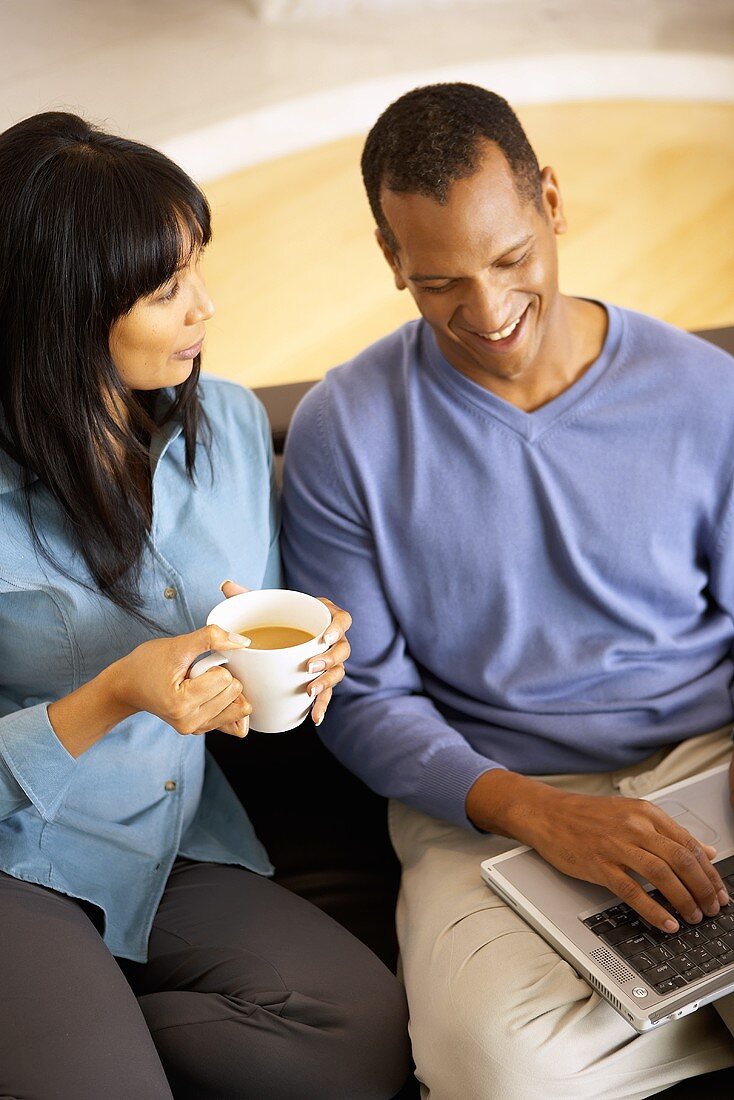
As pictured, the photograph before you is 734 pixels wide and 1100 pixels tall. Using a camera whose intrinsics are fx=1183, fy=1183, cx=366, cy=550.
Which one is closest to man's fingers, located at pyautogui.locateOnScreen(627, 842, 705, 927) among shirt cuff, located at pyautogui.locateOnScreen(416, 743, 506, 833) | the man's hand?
the man's hand

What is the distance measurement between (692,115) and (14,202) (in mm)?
2728

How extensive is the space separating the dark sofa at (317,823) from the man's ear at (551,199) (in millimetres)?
513

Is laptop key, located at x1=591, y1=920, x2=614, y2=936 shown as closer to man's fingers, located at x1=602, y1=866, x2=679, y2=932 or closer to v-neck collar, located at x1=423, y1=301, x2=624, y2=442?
man's fingers, located at x1=602, y1=866, x2=679, y2=932

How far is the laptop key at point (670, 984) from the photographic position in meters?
1.12

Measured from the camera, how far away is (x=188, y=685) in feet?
3.61

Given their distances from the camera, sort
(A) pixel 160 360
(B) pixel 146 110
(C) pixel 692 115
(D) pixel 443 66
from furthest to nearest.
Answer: (C) pixel 692 115 → (D) pixel 443 66 → (B) pixel 146 110 → (A) pixel 160 360

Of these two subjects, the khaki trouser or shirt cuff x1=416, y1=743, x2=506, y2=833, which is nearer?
the khaki trouser

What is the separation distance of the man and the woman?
141mm

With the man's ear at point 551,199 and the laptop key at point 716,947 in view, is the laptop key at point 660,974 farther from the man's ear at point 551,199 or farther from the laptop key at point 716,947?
the man's ear at point 551,199

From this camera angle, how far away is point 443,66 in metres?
2.86

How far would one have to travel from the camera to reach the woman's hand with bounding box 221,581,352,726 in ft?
3.69

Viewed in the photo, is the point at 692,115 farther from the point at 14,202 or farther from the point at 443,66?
the point at 14,202

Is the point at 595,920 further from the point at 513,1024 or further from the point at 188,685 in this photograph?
the point at 188,685

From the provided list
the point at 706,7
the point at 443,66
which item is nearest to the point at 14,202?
the point at 443,66
